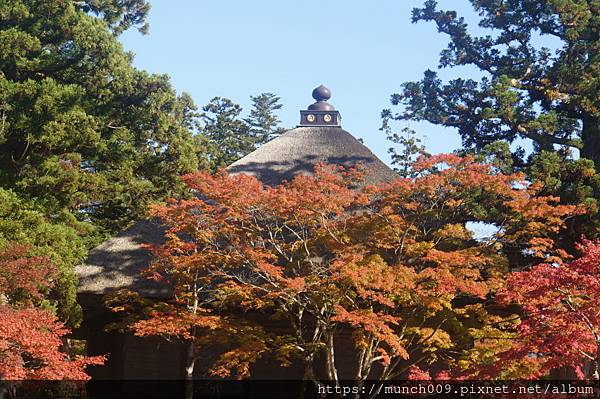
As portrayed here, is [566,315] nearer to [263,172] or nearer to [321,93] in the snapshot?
[263,172]

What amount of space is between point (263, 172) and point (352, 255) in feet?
26.0

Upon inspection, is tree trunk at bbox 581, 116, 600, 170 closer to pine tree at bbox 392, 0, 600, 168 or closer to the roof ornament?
pine tree at bbox 392, 0, 600, 168

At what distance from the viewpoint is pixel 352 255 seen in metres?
11.2

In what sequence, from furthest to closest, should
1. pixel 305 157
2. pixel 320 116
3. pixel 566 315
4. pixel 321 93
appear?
pixel 321 93, pixel 320 116, pixel 305 157, pixel 566 315

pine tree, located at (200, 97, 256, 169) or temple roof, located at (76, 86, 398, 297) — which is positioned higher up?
pine tree, located at (200, 97, 256, 169)

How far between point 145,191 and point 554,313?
12589mm

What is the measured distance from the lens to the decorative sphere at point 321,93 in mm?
22750

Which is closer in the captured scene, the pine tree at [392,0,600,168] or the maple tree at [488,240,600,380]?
the maple tree at [488,240,600,380]

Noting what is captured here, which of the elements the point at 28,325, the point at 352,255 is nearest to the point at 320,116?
the point at 352,255

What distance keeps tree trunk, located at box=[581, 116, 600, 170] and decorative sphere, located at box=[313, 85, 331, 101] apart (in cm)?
870

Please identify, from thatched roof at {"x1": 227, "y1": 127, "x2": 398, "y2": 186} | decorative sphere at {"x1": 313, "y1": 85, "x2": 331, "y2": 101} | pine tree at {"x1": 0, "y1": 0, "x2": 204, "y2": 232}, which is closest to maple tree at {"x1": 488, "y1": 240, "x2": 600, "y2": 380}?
thatched roof at {"x1": 227, "y1": 127, "x2": 398, "y2": 186}

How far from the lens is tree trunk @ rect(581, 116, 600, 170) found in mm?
16281

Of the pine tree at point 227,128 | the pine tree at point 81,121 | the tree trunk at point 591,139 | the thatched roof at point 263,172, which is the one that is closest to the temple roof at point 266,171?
the thatched roof at point 263,172

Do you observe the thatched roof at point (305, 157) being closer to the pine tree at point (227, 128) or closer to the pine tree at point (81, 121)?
the pine tree at point (81, 121)
